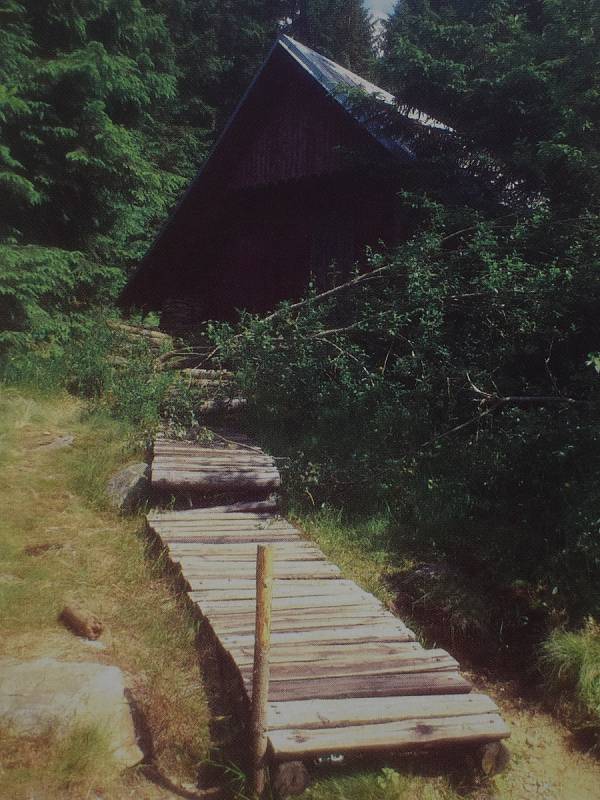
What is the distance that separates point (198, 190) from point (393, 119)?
4.71 meters

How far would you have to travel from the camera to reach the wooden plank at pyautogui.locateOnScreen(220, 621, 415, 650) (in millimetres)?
3273

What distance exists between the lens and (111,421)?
6652mm

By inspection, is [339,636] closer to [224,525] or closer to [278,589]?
[278,589]

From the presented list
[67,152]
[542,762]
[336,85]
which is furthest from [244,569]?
→ [336,85]

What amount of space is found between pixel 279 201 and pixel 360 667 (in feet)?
32.2

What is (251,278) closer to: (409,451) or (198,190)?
(198,190)

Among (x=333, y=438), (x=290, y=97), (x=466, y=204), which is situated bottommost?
(x=333, y=438)

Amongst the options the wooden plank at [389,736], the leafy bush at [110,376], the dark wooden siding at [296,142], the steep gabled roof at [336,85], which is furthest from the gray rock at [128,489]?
the dark wooden siding at [296,142]

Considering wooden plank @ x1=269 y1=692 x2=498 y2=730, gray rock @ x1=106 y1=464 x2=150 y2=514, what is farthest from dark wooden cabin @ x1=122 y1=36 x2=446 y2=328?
wooden plank @ x1=269 y1=692 x2=498 y2=730

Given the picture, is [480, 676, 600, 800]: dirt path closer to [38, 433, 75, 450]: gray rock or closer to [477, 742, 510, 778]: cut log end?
[477, 742, 510, 778]: cut log end

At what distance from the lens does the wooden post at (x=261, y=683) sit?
7.99 feet

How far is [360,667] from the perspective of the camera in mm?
3086

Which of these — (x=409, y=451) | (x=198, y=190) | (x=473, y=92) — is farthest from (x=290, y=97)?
(x=409, y=451)

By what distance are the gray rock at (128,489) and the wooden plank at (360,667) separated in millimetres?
2561
